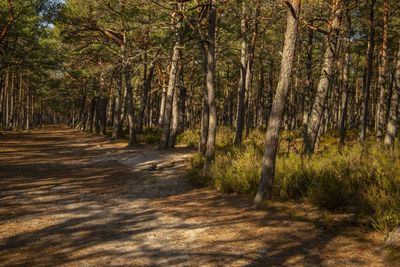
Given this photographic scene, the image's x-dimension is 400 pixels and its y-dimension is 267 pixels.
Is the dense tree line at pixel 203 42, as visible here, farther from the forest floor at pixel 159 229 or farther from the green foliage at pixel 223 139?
the forest floor at pixel 159 229

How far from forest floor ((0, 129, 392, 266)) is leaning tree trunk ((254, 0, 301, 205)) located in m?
0.68

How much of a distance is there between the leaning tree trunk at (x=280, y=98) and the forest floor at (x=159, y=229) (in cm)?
68

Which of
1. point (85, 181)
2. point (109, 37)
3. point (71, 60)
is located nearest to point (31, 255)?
Result: point (85, 181)

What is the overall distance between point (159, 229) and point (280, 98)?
137 inches

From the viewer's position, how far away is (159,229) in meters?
6.48

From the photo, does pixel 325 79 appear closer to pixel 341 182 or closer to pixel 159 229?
pixel 341 182

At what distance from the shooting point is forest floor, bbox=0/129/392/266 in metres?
5.09

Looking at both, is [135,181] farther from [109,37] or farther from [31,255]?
[109,37]

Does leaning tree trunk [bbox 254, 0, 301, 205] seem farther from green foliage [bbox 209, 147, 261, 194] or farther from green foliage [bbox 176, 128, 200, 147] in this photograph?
Answer: green foliage [bbox 176, 128, 200, 147]

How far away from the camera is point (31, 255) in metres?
5.23

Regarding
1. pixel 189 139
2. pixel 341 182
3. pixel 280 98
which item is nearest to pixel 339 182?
pixel 341 182

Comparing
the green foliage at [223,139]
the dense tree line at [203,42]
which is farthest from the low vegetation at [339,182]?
the green foliage at [223,139]

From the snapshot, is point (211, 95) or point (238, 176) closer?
point (238, 176)

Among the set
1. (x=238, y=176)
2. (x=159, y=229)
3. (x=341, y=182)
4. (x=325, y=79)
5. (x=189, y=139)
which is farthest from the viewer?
(x=189, y=139)
